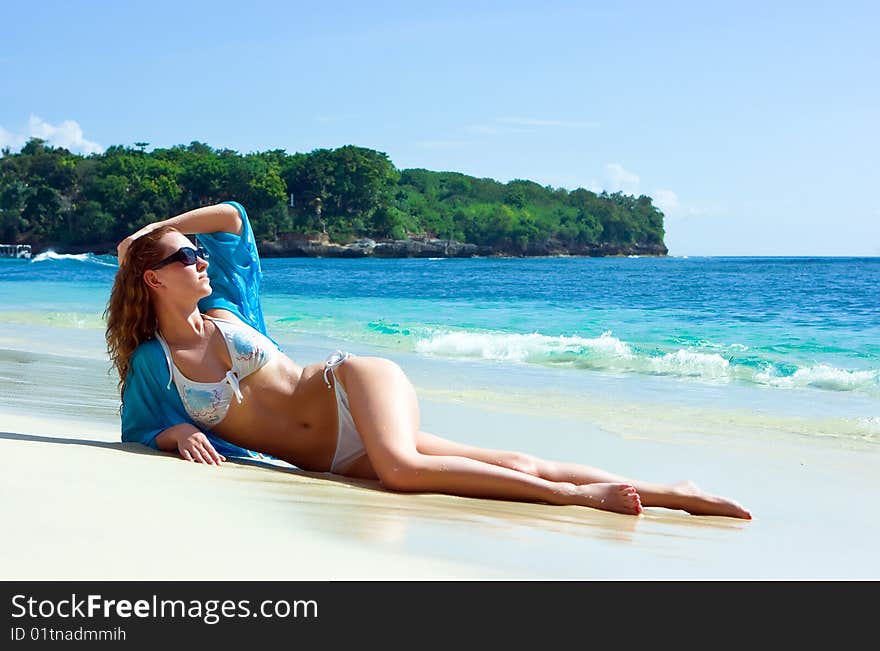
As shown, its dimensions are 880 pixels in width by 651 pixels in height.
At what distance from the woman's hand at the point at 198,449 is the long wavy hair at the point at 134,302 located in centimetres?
44

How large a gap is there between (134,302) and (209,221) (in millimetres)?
609

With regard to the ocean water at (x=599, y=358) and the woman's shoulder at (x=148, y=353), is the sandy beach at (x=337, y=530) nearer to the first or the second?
the woman's shoulder at (x=148, y=353)

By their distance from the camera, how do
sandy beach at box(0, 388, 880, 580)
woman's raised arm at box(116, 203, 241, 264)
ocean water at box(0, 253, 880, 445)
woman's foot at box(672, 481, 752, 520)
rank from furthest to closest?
1. ocean water at box(0, 253, 880, 445)
2. woman's raised arm at box(116, 203, 241, 264)
3. woman's foot at box(672, 481, 752, 520)
4. sandy beach at box(0, 388, 880, 580)

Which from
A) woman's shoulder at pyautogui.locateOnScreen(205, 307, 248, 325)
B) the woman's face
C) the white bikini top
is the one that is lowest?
the white bikini top

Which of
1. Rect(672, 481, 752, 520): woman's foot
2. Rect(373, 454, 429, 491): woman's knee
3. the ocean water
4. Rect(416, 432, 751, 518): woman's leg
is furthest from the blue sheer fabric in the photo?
the ocean water

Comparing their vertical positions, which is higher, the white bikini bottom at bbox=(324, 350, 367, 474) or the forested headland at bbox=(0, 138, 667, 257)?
the forested headland at bbox=(0, 138, 667, 257)

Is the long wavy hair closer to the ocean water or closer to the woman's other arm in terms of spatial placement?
the woman's other arm

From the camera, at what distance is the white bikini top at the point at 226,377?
4070mm

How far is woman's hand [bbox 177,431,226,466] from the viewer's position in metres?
4.01

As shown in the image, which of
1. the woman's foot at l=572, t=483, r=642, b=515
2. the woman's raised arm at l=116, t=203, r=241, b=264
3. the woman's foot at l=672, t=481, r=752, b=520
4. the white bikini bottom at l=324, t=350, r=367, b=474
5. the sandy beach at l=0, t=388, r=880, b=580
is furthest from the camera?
the woman's raised arm at l=116, t=203, r=241, b=264

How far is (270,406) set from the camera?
4.17m

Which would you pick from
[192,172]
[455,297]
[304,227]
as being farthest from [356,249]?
[455,297]

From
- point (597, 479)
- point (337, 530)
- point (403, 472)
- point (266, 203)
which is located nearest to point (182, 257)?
point (403, 472)

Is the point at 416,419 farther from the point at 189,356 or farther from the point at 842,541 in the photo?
the point at 842,541
